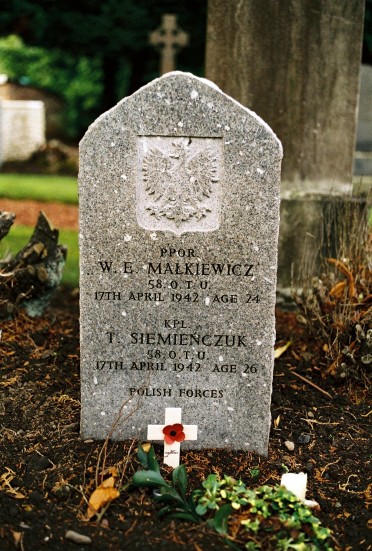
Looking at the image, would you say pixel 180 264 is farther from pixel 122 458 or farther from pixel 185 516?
pixel 185 516

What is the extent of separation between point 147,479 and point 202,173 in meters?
1.38

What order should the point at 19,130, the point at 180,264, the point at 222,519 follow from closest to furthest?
the point at 222,519 < the point at 180,264 < the point at 19,130

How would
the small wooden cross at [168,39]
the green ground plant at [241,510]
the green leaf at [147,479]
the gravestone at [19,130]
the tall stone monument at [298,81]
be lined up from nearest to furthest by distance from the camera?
the green ground plant at [241,510], the green leaf at [147,479], the tall stone monument at [298,81], the small wooden cross at [168,39], the gravestone at [19,130]

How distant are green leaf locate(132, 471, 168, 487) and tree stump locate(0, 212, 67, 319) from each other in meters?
1.95

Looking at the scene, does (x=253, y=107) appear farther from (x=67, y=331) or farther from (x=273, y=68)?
(x=67, y=331)

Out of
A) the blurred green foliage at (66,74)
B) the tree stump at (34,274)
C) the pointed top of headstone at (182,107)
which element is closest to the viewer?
the pointed top of headstone at (182,107)

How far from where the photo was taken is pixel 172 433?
3.49 m

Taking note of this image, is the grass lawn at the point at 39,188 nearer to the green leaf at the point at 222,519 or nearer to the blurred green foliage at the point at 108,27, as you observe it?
the blurred green foliage at the point at 108,27

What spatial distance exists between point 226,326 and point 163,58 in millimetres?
11121

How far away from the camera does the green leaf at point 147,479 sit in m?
3.15

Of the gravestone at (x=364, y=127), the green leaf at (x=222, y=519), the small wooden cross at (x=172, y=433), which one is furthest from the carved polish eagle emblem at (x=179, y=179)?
the gravestone at (x=364, y=127)

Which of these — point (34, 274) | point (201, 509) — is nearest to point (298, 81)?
point (34, 274)

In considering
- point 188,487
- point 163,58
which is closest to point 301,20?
point 188,487

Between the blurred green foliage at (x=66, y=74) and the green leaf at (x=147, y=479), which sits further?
the blurred green foliage at (x=66, y=74)
